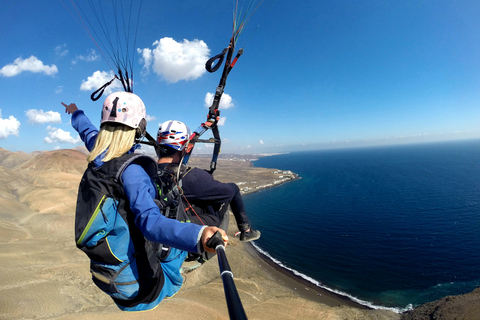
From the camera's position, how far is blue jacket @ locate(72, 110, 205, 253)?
1.54 m

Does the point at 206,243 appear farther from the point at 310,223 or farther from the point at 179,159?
the point at 310,223

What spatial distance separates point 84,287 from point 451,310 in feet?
80.9

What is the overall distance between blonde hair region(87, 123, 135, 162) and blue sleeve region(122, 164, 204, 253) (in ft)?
0.96

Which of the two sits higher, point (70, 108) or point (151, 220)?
point (70, 108)

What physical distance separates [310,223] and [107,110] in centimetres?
4222

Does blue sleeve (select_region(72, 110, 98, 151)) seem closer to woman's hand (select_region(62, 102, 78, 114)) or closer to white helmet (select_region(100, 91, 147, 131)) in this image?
woman's hand (select_region(62, 102, 78, 114))

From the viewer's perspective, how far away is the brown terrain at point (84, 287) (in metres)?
9.82

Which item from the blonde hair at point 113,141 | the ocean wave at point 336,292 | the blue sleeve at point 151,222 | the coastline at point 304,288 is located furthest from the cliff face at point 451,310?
the blonde hair at point 113,141

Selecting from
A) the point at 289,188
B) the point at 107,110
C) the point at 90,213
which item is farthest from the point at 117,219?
the point at 289,188

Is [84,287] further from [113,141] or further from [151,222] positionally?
[151,222]

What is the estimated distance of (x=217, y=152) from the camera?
5.41 metres

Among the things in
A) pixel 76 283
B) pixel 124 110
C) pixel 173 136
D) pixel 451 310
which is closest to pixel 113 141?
pixel 124 110

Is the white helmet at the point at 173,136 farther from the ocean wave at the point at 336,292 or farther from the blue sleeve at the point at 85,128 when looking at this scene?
the ocean wave at the point at 336,292

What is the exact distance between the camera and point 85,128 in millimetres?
3297
